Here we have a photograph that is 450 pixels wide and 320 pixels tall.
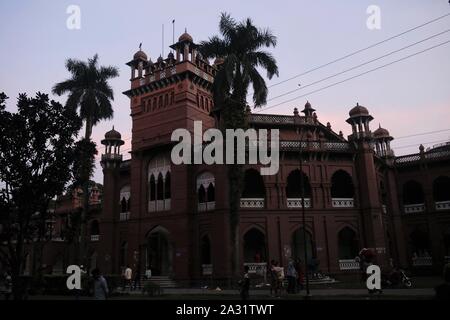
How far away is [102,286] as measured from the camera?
36.9 ft

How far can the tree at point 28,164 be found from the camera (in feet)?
50.1

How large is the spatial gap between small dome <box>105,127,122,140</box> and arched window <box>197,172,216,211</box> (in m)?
11.7

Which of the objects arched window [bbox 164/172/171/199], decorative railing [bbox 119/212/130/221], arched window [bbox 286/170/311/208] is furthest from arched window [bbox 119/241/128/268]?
arched window [bbox 286/170/311/208]

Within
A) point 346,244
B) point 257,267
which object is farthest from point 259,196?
point 346,244

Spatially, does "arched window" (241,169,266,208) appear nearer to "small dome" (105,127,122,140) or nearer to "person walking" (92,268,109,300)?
"small dome" (105,127,122,140)

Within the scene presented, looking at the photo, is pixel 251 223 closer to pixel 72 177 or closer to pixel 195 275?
pixel 195 275

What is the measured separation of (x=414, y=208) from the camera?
37375mm

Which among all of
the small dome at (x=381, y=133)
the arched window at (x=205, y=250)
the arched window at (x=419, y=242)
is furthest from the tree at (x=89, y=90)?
the arched window at (x=419, y=242)

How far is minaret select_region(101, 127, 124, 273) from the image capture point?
37.7m

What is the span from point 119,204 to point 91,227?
10.9 m

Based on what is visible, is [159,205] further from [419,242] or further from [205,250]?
[419,242]

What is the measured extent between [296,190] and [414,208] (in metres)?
11.8

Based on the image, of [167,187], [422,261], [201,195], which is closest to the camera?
[201,195]
